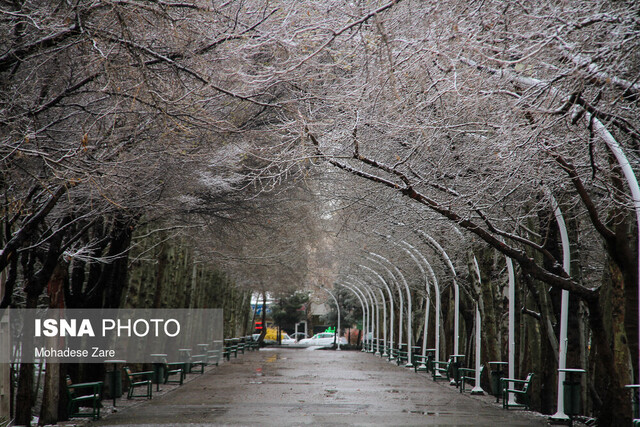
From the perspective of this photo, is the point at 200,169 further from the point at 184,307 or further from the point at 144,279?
the point at 184,307

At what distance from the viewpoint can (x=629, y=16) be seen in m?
7.35

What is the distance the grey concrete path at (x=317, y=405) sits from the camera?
51.6 ft

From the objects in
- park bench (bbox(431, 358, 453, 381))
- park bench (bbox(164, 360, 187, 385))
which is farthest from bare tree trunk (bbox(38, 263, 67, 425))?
park bench (bbox(431, 358, 453, 381))

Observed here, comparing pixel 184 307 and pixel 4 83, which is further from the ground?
pixel 4 83

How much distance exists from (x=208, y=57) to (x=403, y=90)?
2.97m

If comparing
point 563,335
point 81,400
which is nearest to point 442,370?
point 563,335

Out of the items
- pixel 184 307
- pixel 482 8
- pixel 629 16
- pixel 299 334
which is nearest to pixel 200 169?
pixel 482 8

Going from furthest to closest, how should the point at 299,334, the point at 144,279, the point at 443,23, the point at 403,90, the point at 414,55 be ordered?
the point at 299,334
the point at 144,279
the point at 403,90
the point at 414,55
the point at 443,23

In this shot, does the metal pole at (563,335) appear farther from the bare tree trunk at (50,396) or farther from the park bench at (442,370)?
the park bench at (442,370)

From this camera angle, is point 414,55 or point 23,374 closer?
point 414,55

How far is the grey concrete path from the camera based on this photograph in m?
15.7
